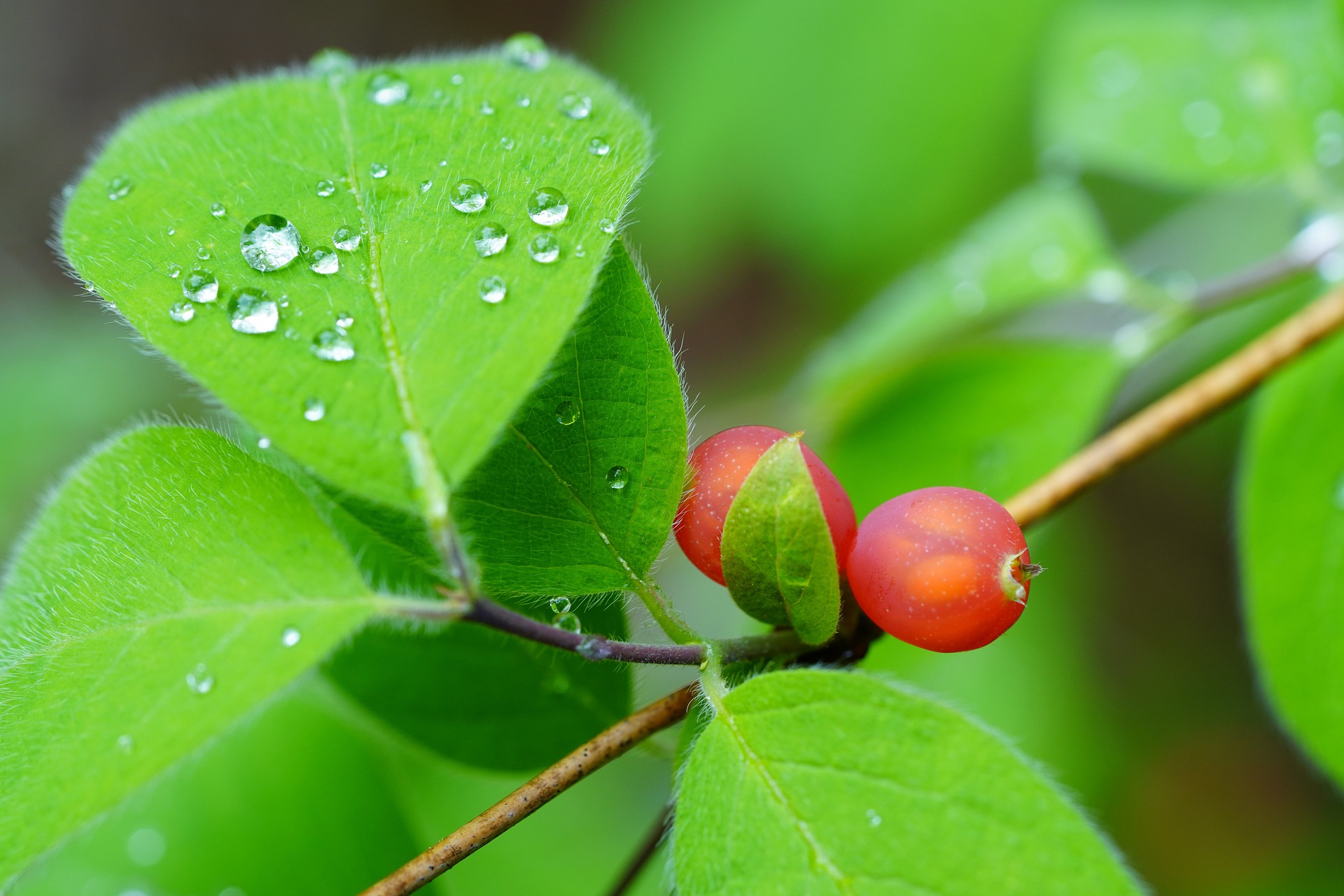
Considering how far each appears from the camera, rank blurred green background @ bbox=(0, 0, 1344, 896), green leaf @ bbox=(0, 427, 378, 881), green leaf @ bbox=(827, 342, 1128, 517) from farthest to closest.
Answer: blurred green background @ bbox=(0, 0, 1344, 896), green leaf @ bbox=(827, 342, 1128, 517), green leaf @ bbox=(0, 427, 378, 881)

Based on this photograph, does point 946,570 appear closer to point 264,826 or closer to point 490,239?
point 490,239

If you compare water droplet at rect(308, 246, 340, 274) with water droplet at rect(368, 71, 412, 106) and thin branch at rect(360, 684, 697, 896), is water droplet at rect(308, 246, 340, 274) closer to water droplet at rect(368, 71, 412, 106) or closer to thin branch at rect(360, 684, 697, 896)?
water droplet at rect(368, 71, 412, 106)

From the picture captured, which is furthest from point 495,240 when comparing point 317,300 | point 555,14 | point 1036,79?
point 555,14

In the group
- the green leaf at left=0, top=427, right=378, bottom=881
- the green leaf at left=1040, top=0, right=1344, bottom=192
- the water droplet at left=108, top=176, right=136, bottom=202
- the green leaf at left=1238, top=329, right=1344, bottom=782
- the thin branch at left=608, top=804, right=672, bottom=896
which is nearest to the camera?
the green leaf at left=0, top=427, right=378, bottom=881

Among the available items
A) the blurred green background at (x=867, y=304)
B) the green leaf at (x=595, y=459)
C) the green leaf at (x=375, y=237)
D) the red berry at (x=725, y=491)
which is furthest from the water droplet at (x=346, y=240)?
the blurred green background at (x=867, y=304)

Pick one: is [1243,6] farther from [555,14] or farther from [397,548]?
[555,14]

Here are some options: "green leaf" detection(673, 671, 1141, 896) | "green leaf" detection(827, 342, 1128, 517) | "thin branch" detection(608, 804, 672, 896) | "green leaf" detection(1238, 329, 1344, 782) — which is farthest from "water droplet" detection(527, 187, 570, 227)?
"green leaf" detection(1238, 329, 1344, 782)

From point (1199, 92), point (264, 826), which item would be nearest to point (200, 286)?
point (264, 826)
